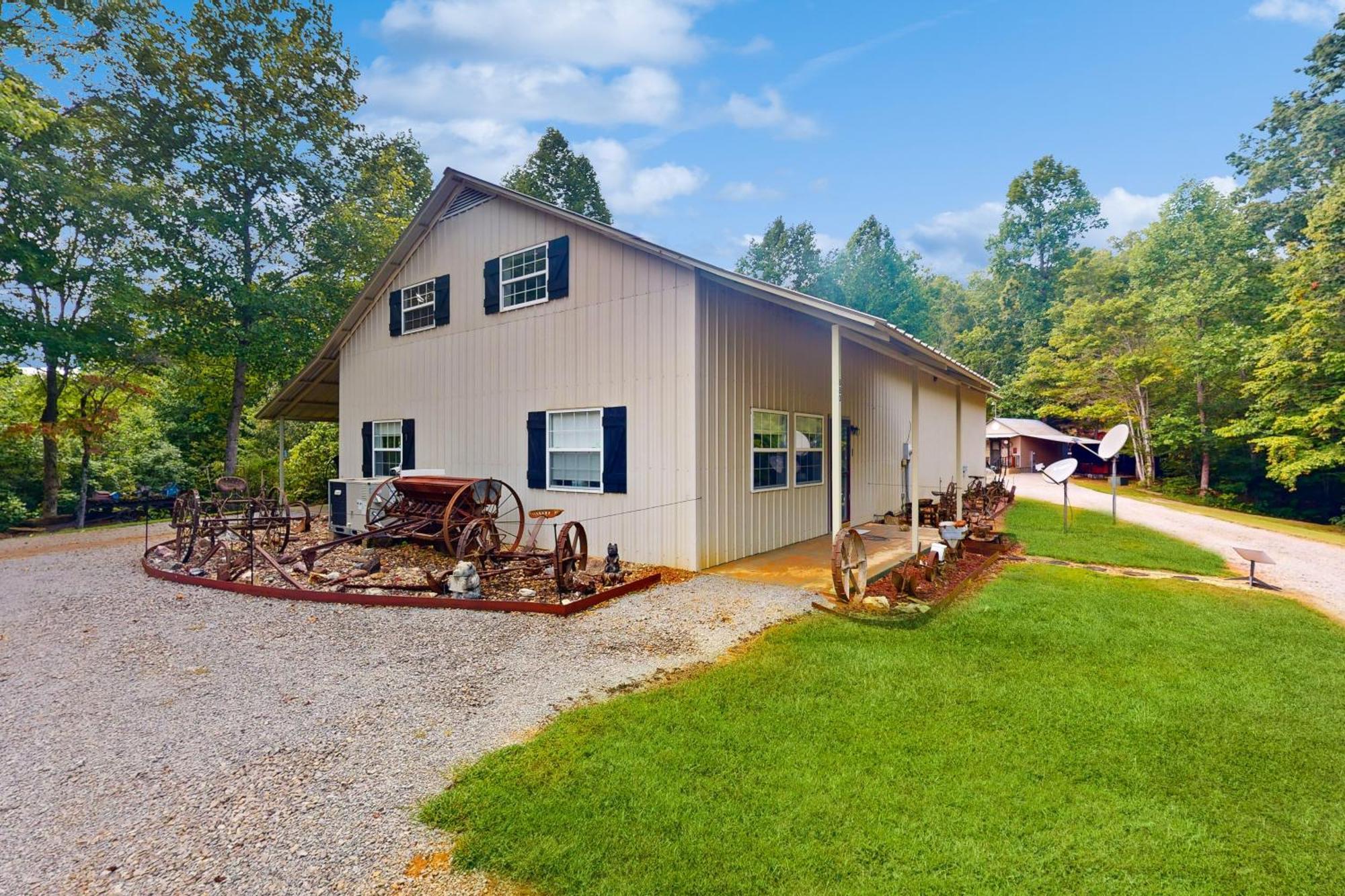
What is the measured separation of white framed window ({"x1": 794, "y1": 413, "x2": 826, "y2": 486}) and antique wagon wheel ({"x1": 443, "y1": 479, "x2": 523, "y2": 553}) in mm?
4601

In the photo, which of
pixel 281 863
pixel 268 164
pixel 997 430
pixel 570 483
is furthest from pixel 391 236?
pixel 997 430

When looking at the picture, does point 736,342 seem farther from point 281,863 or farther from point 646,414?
point 281,863

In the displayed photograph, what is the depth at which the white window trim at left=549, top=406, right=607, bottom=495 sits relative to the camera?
8.30 meters

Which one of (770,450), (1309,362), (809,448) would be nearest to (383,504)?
(770,450)

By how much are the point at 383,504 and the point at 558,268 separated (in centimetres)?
477

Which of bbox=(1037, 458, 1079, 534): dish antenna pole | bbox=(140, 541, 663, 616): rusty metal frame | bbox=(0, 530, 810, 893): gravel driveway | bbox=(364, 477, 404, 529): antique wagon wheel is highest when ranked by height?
bbox=(1037, 458, 1079, 534): dish antenna pole

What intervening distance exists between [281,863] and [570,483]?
6.58m

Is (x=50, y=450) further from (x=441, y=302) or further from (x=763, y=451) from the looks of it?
(x=763, y=451)

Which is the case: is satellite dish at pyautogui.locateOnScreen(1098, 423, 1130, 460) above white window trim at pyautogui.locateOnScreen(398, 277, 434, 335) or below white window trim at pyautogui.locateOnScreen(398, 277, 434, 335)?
below

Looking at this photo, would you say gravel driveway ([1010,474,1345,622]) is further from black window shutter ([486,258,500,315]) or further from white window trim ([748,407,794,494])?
black window shutter ([486,258,500,315])

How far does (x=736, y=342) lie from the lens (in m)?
7.98

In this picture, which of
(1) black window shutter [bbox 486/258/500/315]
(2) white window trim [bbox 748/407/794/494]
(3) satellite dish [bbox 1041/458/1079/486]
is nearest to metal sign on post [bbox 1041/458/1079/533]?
(3) satellite dish [bbox 1041/458/1079/486]

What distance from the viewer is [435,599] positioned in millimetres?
6105

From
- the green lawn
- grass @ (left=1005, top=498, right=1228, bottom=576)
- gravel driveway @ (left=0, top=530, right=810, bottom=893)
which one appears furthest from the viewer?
grass @ (left=1005, top=498, right=1228, bottom=576)
